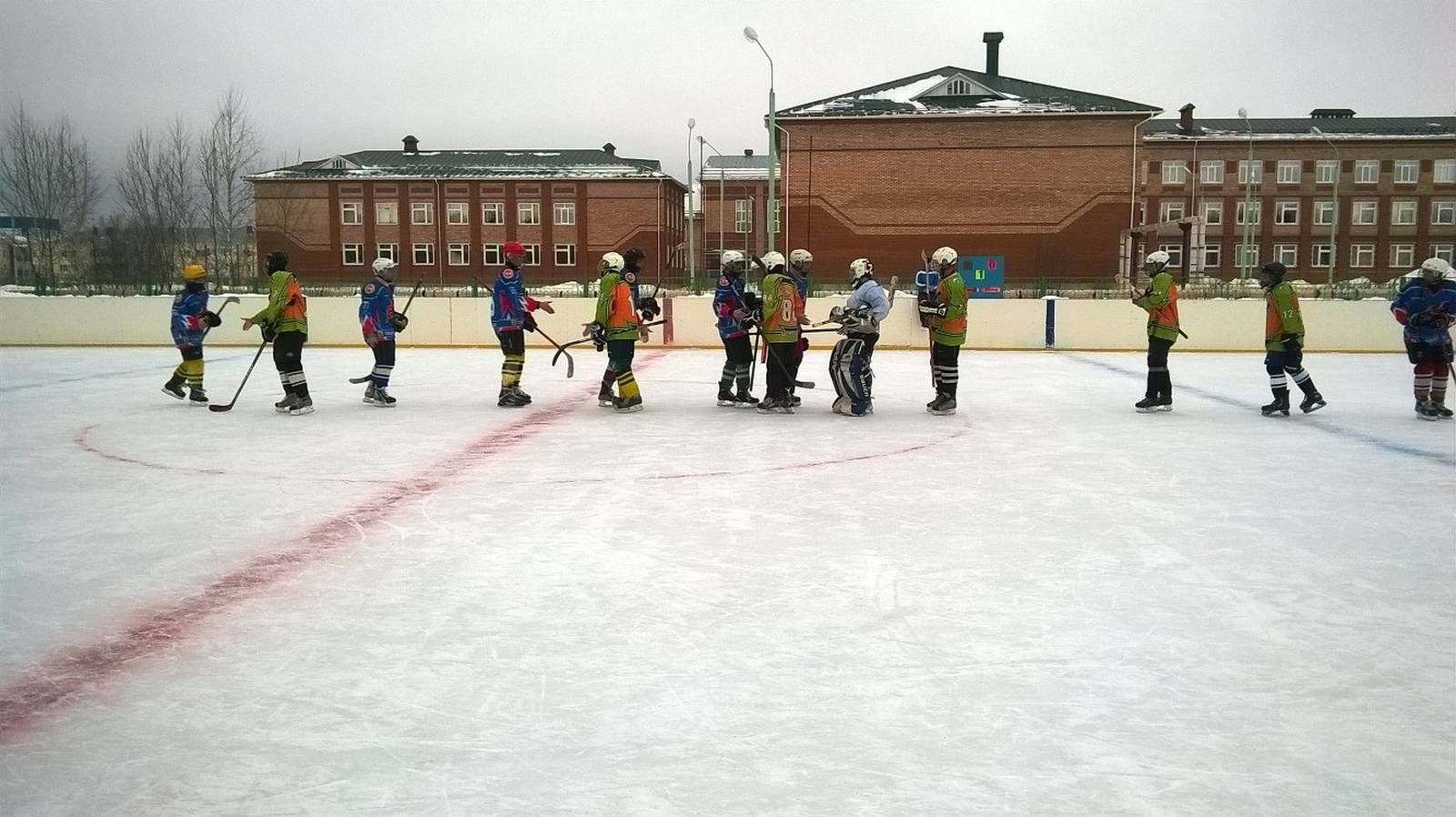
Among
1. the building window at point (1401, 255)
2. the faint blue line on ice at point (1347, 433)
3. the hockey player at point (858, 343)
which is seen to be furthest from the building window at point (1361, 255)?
the hockey player at point (858, 343)

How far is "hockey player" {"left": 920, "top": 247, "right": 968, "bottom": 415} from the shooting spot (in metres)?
10.6

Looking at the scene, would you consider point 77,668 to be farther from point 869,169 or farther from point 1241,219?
point 1241,219

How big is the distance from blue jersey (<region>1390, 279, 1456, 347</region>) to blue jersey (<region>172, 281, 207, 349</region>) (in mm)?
11316

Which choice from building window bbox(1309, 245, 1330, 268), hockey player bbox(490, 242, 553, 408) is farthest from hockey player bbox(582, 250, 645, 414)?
building window bbox(1309, 245, 1330, 268)

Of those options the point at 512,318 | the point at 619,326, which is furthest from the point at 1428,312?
the point at 512,318

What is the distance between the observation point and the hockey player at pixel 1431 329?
10.2 meters

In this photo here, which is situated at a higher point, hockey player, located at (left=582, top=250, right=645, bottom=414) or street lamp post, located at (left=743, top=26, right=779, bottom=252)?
street lamp post, located at (left=743, top=26, right=779, bottom=252)

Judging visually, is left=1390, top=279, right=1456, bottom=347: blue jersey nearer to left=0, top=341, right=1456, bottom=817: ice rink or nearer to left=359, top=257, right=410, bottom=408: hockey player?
left=0, top=341, right=1456, bottom=817: ice rink

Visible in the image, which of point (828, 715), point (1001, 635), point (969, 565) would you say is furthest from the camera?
point (969, 565)

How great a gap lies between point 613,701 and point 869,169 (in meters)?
39.8

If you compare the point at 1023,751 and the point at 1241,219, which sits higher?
the point at 1241,219

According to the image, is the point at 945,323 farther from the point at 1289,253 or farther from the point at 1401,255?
the point at 1401,255

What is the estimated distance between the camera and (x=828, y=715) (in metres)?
3.18

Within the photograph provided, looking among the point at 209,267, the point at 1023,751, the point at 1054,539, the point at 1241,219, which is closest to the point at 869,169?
the point at 209,267
